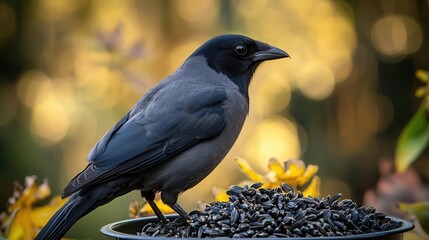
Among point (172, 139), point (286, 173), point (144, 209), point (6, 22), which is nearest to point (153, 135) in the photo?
point (172, 139)

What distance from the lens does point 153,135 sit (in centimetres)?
372

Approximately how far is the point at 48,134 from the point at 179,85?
2834mm

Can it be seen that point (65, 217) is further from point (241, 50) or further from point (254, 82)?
point (254, 82)

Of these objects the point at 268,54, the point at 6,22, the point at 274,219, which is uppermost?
the point at 6,22

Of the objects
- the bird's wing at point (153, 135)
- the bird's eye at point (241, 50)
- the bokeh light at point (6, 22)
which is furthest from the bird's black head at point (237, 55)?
the bokeh light at point (6, 22)

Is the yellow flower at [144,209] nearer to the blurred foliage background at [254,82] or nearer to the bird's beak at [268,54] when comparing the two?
the bird's beak at [268,54]

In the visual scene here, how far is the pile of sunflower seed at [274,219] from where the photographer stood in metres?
2.97

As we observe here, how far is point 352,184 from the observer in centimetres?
707

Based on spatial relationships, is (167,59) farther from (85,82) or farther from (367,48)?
(367,48)

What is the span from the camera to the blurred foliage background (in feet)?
20.8

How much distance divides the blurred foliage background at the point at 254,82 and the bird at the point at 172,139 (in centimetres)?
200

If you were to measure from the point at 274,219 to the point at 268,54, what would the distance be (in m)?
1.36

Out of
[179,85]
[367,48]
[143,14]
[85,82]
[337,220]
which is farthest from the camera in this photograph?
[367,48]

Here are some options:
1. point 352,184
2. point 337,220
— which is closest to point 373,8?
point 352,184
